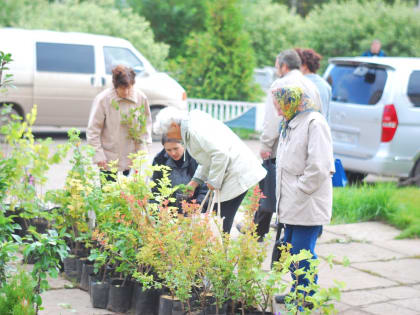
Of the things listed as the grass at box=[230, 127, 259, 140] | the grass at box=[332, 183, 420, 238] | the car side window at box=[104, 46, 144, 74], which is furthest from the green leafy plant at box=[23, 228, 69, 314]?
the grass at box=[230, 127, 259, 140]

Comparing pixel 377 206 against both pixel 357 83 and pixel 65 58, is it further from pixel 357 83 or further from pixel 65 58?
pixel 65 58

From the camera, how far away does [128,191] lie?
4.94 m

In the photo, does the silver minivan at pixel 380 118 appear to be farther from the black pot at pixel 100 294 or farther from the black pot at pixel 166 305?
the black pot at pixel 166 305

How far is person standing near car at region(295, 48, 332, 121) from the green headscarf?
2.34 m

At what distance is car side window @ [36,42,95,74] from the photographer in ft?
43.9

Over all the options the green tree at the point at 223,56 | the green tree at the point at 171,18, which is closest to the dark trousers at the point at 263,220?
the green tree at the point at 223,56

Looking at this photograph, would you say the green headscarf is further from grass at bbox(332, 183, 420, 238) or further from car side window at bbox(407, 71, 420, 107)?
car side window at bbox(407, 71, 420, 107)

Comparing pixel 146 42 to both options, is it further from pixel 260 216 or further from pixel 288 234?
pixel 288 234

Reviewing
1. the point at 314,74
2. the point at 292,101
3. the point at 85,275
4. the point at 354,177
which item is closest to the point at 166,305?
the point at 85,275

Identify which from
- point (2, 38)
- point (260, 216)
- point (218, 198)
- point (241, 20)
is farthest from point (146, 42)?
point (218, 198)

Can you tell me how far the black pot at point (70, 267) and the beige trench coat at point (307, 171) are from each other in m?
1.82

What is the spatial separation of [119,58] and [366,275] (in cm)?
904

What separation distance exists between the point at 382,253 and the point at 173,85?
26.6 ft

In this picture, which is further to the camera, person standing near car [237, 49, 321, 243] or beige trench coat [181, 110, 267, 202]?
person standing near car [237, 49, 321, 243]
